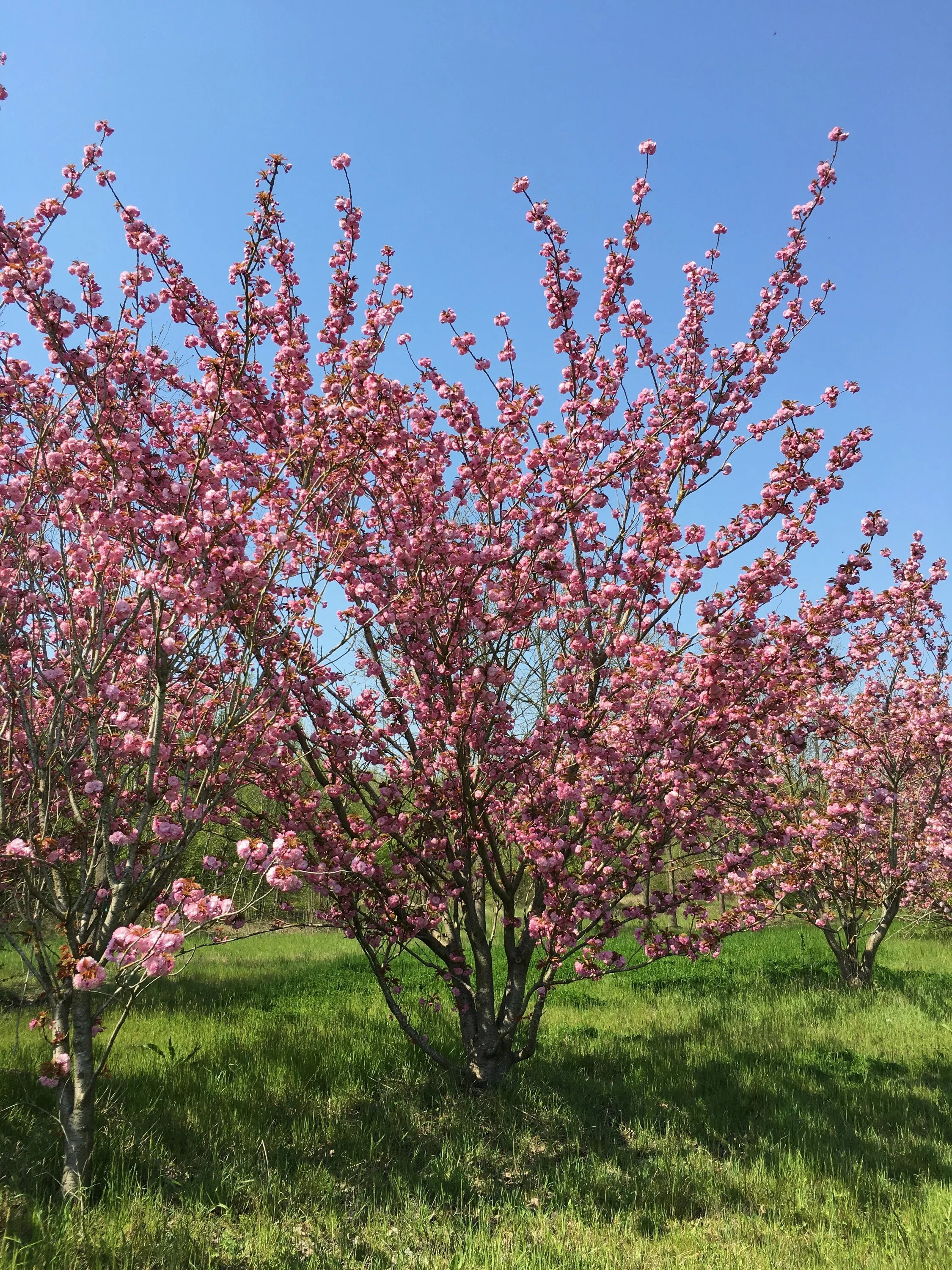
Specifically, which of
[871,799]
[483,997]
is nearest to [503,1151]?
[483,997]

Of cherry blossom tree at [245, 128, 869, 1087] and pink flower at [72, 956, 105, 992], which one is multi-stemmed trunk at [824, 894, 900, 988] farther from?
pink flower at [72, 956, 105, 992]

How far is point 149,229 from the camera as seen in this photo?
435 centimetres

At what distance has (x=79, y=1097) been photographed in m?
3.53

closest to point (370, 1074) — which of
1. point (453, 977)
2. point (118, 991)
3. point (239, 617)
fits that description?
point (453, 977)

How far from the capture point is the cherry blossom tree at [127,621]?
139 inches

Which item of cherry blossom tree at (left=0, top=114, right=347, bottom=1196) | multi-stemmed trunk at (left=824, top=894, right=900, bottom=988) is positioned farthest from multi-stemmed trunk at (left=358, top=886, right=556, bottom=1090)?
multi-stemmed trunk at (left=824, top=894, right=900, bottom=988)

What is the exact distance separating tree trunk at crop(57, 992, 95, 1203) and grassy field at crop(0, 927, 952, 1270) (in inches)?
7.6

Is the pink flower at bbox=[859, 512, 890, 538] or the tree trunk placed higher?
the pink flower at bbox=[859, 512, 890, 538]

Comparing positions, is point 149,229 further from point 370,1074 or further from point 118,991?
point 370,1074

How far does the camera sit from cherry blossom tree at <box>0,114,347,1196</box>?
3523mm

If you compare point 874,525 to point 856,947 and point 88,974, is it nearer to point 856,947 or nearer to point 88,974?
point 88,974

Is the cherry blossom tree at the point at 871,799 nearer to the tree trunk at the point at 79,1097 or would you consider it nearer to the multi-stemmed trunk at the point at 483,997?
the multi-stemmed trunk at the point at 483,997

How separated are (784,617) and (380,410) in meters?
3.40

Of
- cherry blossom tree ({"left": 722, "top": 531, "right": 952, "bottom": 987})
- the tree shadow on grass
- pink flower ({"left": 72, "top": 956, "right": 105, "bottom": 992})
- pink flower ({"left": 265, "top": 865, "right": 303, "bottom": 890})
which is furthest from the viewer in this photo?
cherry blossom tree ({"left": 722, "top": 531, "right": 952, "bottom": 987})
